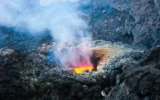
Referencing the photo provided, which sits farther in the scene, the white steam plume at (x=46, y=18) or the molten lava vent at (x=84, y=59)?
the white steam plume at (x=46, y=18)

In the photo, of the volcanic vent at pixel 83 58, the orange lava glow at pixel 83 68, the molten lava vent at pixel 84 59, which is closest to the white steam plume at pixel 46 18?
the volcanic vent at pixel 83 58

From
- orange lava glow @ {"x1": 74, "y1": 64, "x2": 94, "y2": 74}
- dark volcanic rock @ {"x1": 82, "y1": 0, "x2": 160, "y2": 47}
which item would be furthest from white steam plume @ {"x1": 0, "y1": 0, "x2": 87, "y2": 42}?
orange lava glow @ {"x1": 74, "y1": 64, "x2": 94, "y2": 74}

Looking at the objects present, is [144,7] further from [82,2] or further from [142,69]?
[142,69]

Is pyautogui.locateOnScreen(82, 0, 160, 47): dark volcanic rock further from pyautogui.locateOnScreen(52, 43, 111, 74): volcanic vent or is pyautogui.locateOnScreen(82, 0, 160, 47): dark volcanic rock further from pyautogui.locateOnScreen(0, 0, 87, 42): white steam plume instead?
pyautogui.locateOnScreen(52, 43, 111, 74): volcanic vent

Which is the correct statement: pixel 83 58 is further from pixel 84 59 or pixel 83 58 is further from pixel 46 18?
pixel 46 18

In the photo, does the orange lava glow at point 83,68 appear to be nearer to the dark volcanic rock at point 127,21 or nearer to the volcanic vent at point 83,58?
the volcanic vent at point 83,58

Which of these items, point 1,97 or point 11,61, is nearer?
point 1,97

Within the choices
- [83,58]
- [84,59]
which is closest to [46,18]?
[83,58]

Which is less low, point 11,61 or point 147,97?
point 11,61

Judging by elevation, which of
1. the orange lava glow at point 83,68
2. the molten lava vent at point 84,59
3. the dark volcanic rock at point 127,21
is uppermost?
the dark volcanic rock at point 127,21

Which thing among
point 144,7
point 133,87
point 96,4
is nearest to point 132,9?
point 144,7

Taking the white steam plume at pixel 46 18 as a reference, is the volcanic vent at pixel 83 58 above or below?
below
